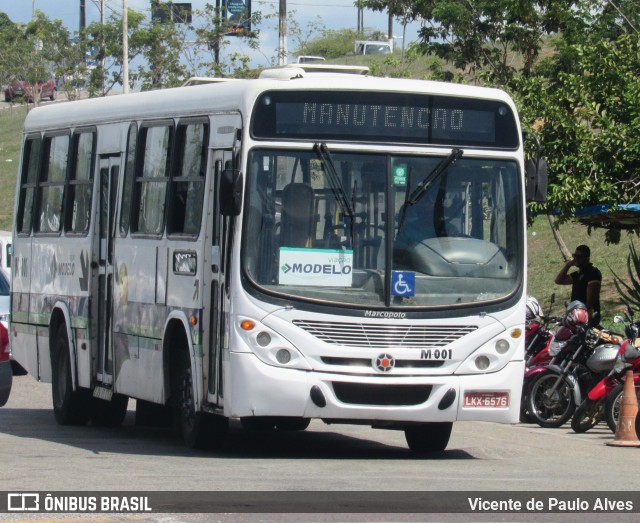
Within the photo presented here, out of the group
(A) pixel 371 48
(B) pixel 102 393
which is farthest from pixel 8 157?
(B) pixel 102 393

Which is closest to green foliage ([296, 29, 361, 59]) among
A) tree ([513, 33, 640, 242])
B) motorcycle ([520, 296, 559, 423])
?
tree ([513, 33, 640, 242])

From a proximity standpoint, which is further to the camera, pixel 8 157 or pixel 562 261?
pixel 8 157

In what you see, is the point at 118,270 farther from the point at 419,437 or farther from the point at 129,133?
the point at 419,437

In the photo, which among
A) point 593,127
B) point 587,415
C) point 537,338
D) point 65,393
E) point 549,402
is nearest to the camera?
point 587,415

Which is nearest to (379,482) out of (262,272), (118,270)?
(262,272)

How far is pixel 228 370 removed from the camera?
35.7ft

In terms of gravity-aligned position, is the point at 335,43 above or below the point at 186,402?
below

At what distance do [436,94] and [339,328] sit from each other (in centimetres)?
220

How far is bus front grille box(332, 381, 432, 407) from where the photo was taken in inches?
429

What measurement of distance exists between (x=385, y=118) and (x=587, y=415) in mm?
4948

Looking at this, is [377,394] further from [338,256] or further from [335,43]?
[335,43]

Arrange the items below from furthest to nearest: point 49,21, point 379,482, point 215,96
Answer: point 49,21 → point 215,96 → point 379,482

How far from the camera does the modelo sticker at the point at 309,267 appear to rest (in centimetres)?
1091

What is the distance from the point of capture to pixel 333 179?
436 inches
